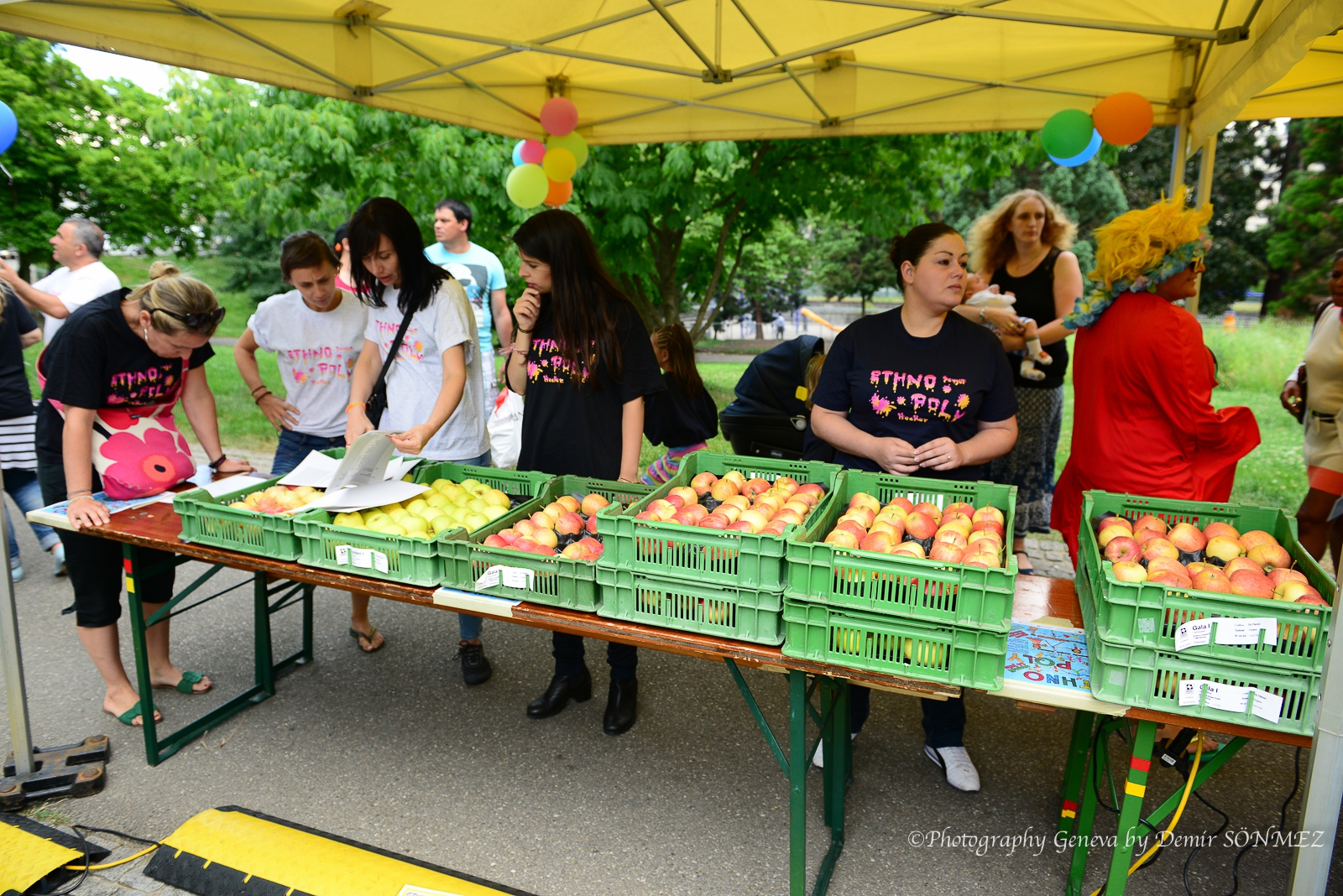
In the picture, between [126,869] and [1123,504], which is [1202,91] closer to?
[1123,504]

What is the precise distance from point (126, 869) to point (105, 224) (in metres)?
21.3

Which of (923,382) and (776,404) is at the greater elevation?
(923,382)

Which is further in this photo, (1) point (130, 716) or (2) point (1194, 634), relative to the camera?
(1) point (130, 716)

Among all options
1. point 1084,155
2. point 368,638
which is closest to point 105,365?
point 368,638

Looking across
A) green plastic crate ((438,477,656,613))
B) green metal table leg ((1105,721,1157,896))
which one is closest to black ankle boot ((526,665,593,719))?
green plastic crate ((438,477,656,613))

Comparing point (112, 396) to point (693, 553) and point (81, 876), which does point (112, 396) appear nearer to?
point (81, 876)

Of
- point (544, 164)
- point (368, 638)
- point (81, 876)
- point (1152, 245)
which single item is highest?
point (544, 164)

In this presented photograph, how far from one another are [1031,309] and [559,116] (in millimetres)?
3018

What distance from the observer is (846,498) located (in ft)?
9.03

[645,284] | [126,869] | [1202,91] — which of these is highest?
[1202,91]

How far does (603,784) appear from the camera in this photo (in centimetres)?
327

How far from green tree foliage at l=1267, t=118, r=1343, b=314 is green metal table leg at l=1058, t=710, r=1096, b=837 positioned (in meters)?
20.9

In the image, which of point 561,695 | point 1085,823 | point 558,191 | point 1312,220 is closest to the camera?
point 1085,823

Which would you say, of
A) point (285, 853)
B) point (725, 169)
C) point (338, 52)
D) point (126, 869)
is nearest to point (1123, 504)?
point (285, 853)
